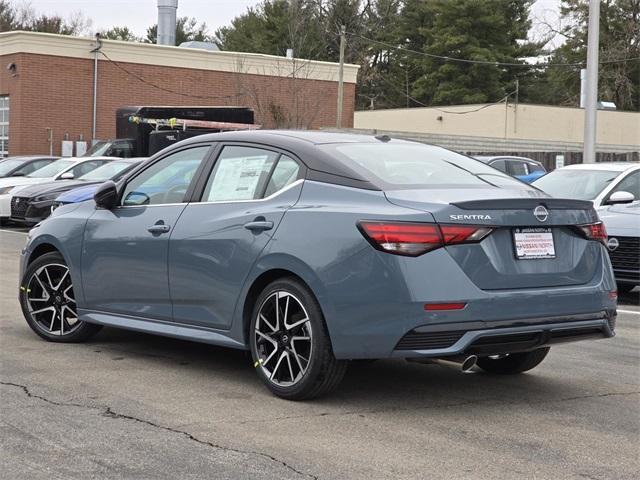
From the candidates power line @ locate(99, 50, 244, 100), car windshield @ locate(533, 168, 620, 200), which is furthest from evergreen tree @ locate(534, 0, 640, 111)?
car windshield @ locate(533, 168, 620, 200)

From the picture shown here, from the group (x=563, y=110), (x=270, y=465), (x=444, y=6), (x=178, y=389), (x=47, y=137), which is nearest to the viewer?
(x=270, y=465)

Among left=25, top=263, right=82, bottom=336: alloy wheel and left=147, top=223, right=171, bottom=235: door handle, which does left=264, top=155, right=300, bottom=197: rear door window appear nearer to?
left=147, top=223, right=171, bottom=235: door handle

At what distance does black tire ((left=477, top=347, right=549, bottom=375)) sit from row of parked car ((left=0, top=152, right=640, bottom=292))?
11.1ft

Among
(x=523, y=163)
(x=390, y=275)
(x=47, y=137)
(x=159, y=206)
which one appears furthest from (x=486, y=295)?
(x=47, y=137)

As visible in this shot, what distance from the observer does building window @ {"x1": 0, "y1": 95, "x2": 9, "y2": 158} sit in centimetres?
3812

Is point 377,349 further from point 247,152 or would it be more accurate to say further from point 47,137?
point 47,137

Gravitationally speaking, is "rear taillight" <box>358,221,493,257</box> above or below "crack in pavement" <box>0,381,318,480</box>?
above

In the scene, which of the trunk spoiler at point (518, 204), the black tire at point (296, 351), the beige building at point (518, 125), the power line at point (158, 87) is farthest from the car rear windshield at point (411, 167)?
the beige building at point (518, 125)

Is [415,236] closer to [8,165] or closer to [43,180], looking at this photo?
[43,180]

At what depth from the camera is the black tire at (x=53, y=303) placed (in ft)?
25.9

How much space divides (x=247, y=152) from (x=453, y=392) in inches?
78.4

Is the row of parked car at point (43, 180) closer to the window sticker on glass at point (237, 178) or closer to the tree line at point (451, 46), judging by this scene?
the window sticker on glass at point (237, 178)

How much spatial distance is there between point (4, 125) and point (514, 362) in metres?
34.2

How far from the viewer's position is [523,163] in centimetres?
2569
